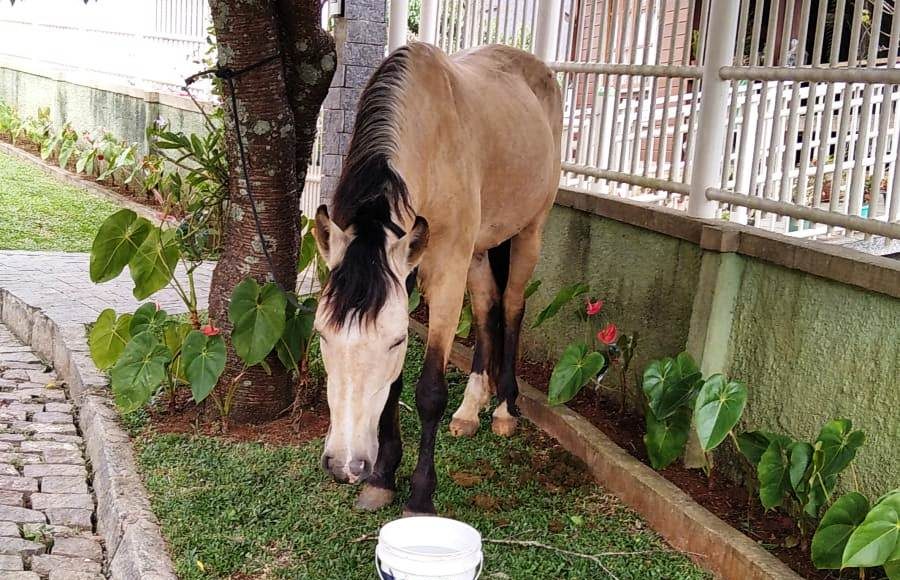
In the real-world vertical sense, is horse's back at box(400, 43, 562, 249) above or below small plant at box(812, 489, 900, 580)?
above

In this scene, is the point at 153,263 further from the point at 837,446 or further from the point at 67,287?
the point at 837,446

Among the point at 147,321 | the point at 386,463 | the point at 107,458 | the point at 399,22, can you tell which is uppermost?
the point at 399,22

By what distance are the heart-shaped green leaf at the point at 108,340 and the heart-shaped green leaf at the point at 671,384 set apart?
8.19ft

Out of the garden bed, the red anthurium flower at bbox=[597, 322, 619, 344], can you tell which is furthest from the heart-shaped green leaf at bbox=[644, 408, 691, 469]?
the red anthurium flower at bbox=[597, 322, 619, 344]

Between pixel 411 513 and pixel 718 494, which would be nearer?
pixel 411 513

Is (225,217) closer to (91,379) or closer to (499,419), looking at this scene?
(91,379)

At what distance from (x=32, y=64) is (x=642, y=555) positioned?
15751 millimetres

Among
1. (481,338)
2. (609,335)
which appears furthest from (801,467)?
(481,338)

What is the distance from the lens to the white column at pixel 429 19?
24.4 feet

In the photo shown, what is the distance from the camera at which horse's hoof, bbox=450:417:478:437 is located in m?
4.77

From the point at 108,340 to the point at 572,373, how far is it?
2.24 m

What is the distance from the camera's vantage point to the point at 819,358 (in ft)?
12.1

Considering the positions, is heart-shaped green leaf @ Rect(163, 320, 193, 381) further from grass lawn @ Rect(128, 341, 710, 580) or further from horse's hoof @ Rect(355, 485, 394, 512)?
horse's hoof @ Rect(355, 485, 394, 512)

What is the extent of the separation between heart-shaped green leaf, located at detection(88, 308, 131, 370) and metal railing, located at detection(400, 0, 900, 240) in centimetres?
277
